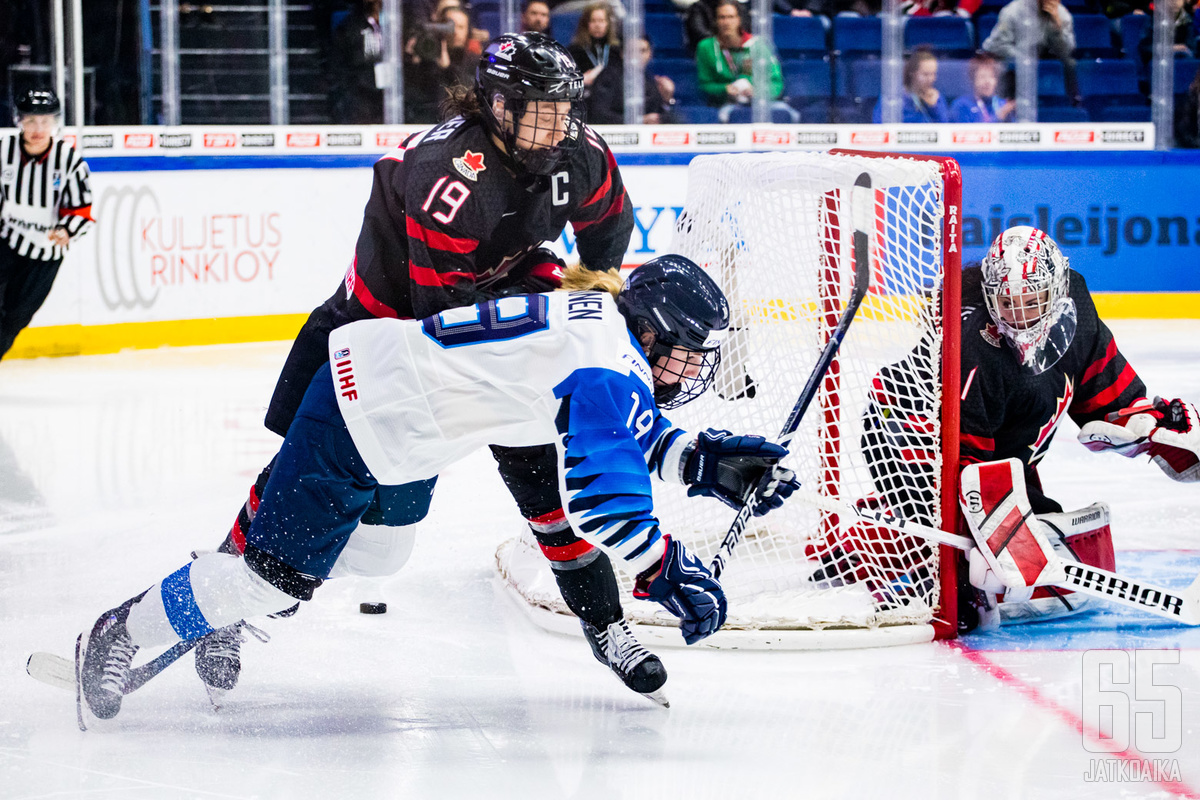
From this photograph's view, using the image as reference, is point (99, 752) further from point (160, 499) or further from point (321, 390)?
point (160, 499)

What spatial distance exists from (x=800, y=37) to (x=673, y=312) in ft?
19.5

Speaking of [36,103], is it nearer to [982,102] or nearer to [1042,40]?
[982,102]

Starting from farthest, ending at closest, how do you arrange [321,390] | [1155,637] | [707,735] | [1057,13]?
[1057,13]
[1155,637]
[707,735]
[321,390]

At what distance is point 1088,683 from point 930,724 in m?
0.38

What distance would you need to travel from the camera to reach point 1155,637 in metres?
2.79

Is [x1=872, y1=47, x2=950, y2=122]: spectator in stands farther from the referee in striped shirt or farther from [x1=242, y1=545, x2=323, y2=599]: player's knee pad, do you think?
[x1=242, y1=545, x2=323, y2=599]: player's knee pad

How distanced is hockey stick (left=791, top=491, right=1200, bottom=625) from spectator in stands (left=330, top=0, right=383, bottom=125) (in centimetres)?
498

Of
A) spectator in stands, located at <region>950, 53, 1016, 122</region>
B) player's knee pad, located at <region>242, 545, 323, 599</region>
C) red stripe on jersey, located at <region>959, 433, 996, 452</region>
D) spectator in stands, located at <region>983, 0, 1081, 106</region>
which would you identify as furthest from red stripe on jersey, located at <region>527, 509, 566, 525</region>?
spectator in stands, located at <region>983, 0, 1081, 106</region>

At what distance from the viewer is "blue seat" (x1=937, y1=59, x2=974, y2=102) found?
24.9ft

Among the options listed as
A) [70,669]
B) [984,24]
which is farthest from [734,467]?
[984,24]

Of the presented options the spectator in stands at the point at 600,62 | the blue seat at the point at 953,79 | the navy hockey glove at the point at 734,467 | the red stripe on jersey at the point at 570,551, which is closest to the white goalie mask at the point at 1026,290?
the navy hockey glove at the point at 734,467

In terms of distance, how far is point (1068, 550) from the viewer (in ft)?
9.41

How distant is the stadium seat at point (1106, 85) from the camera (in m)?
7.55

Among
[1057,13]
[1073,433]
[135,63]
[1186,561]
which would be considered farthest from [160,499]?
[1057,13]
